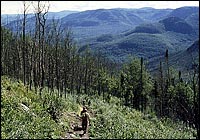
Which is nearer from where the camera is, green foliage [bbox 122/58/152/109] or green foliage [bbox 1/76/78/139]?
green foliage [bbox 1/76/78/139]

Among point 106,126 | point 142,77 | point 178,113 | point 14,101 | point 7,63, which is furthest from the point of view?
point 178,113

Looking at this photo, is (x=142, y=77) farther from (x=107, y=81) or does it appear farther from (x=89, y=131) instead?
(x=89, y=131)

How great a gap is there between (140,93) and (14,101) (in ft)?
160

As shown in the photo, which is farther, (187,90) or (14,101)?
(187,90)

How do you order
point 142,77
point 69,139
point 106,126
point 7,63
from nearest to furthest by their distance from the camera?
1. point 69,139
2. point 106,126
3. point 7,63
4. point 142,77

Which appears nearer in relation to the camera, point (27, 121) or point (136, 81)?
point (27, 121)

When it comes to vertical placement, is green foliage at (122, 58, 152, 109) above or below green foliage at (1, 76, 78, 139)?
below

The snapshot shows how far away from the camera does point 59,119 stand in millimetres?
22984

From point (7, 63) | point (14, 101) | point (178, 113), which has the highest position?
point (14, 101)

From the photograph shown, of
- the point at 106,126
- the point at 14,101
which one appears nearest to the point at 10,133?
the point at 14,101

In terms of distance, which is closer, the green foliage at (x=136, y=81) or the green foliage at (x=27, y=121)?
the green foliage at (x=27, y=121)

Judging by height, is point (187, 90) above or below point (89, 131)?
below

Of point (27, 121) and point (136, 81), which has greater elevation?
point (27, 121)

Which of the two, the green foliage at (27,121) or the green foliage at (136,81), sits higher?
the green foliage at (27,121)
